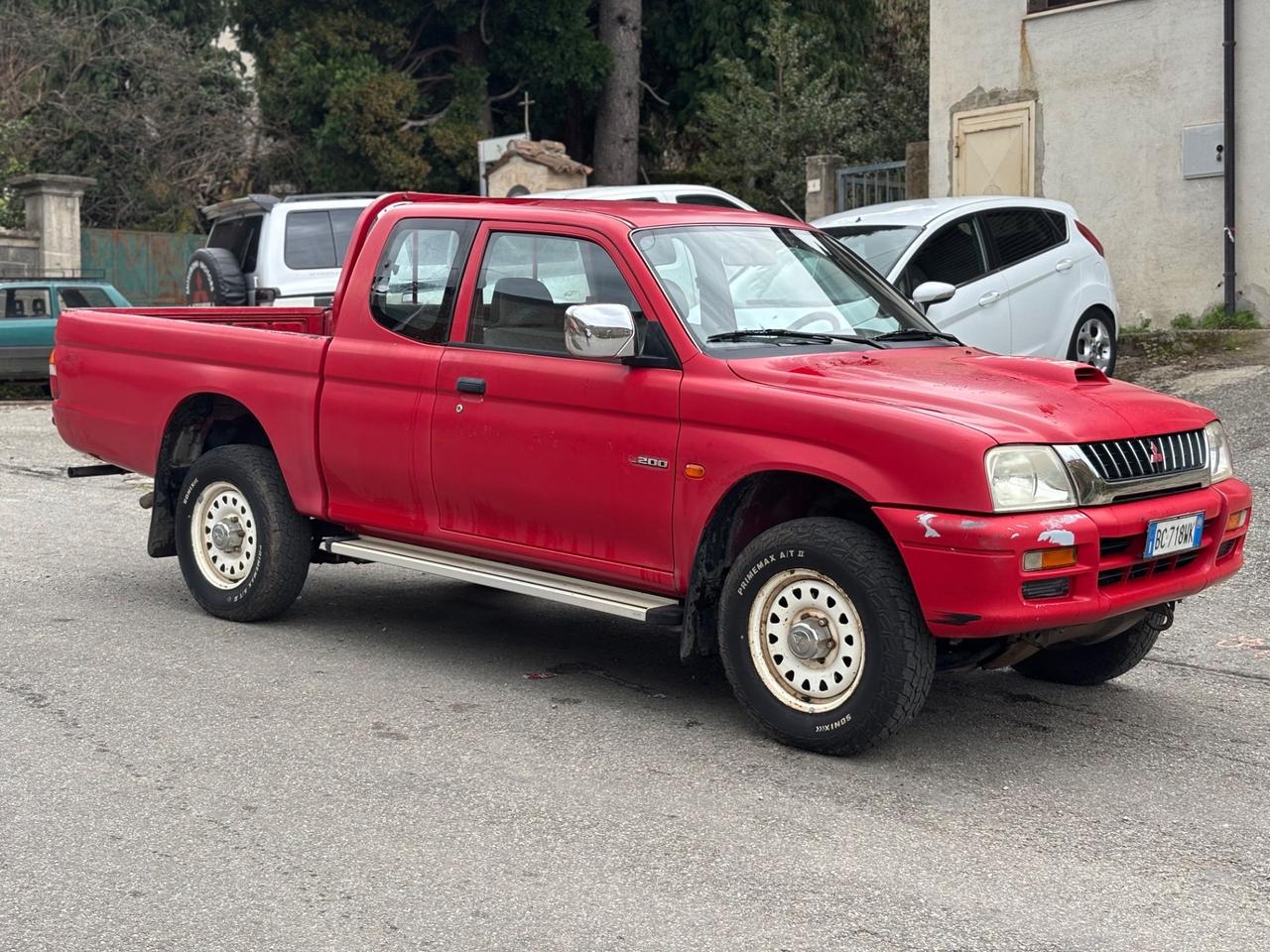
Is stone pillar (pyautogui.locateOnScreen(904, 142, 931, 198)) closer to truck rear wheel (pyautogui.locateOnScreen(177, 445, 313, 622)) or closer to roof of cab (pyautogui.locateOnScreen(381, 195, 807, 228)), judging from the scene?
roof of cab (pyautogui.locateOnScreen(381, 195, 807, 228))

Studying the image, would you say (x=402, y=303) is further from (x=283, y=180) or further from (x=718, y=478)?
(x=283, y=180)

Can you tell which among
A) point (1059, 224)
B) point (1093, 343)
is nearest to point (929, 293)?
point (1059, 224)

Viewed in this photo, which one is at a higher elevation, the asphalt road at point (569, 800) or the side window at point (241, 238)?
the side window at point (241, 238)

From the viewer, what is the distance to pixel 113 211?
31.8 meters

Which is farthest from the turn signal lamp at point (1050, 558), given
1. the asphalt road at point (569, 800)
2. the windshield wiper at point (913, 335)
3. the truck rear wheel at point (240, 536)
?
the truck rear wheel at point (240, 536)

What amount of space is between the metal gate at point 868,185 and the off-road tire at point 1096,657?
15248 mm

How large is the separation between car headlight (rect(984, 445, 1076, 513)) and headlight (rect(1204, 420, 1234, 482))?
0.93 meters

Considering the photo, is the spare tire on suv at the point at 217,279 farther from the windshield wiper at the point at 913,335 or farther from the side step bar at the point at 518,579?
the windshield wiper at the point at 913,335

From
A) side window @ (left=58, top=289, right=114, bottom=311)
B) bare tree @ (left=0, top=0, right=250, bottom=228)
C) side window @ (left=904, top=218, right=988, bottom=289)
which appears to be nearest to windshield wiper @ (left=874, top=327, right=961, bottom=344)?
side window @ (left=904, top=218, right=988, bottom=289)

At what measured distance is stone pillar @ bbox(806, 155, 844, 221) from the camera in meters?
21.0

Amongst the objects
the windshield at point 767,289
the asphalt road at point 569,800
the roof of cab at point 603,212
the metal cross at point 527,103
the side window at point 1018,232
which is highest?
the metal cross at point 527,103

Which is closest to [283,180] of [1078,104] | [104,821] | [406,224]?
[1078,104]

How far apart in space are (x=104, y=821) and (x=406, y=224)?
10.1ft

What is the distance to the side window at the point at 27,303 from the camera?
67.3 ft
